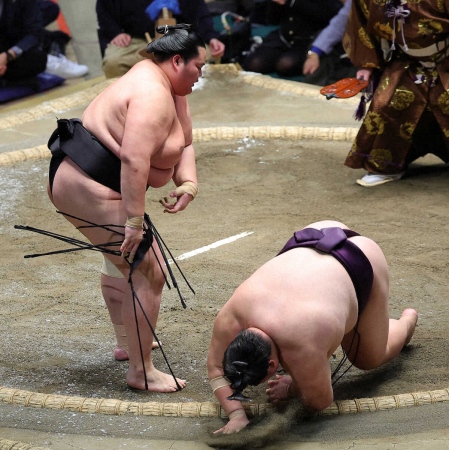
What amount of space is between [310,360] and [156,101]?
76 centimetres

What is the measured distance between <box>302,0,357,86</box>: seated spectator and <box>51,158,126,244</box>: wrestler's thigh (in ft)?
10.8

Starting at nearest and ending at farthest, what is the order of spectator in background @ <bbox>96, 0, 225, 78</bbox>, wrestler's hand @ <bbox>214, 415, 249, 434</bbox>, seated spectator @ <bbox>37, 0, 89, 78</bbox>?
wrestler's hand @ <bbox>214, 415, 249, 434</bbox> → spectator in background @ <bbox>96, 0, 225, 78</bbox> → seated spectator @ <bbox>37, 0, 89, 78</bbox>

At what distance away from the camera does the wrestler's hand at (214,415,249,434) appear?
83.5 inches

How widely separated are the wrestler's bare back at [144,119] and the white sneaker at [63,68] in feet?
14.2

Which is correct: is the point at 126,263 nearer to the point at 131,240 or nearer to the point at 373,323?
the point at 131,240

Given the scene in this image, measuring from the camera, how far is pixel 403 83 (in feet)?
12.7

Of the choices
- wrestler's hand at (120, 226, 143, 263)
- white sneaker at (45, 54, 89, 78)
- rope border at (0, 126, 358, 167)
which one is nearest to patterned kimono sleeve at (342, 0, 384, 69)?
rope border at (0, 126, 358, 167)

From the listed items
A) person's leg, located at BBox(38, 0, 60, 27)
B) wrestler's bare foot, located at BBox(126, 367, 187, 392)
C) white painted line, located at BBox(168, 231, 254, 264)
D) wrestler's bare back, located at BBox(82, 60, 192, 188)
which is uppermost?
wrestler's bare back, located at BBox(82, 60, 192, 188)

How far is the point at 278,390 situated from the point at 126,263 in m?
0.54

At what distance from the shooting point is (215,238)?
3.50 metres

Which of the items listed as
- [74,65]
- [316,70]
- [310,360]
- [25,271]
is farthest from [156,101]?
[74,65]

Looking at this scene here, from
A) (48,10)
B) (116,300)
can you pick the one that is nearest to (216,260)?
(116,300)

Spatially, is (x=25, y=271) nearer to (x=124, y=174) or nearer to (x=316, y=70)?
(x=124, y=174)

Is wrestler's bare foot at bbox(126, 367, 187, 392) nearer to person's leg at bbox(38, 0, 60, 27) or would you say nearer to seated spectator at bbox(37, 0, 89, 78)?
seated spectator at bbox(37, 0, 89, 78)
